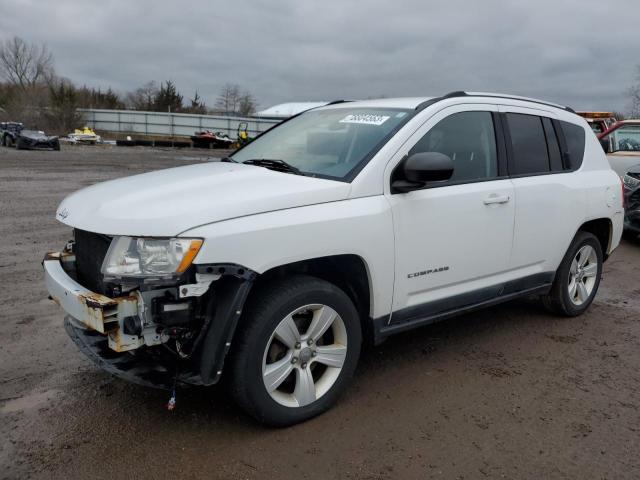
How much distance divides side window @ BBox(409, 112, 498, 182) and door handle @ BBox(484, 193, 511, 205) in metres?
0.16

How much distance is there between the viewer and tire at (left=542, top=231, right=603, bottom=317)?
15.3 feet

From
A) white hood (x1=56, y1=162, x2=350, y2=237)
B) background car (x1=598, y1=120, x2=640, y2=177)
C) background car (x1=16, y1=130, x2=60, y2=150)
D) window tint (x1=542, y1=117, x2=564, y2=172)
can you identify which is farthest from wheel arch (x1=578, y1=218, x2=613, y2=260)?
background car (x1=16, y1=130, x2=60, y2=150)

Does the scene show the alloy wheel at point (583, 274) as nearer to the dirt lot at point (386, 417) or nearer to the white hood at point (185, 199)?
the dirt lot at point (386, 417)

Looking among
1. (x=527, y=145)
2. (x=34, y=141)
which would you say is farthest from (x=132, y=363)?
(x=34, y=141)

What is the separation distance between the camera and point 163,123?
5109 cm

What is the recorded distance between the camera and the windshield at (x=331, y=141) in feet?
10.8

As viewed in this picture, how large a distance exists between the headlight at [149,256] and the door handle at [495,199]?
2094mm

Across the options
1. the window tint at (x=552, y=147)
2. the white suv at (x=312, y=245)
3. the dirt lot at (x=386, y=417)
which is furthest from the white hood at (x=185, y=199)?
the window tint at (x=552, y=147)

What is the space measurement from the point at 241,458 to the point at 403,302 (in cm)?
132

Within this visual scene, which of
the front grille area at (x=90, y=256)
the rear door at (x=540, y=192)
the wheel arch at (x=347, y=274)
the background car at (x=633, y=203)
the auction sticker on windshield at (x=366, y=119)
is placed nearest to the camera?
the front grille area at (x=90, y=256)

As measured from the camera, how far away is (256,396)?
2.77 m

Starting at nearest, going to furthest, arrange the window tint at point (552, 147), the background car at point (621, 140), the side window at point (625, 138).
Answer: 1. the window tint at point (552, 147)
2. the background car at point (621, 140)
3. the side window at point (625, 138)

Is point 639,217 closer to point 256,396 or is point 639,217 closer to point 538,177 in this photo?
point 538,177

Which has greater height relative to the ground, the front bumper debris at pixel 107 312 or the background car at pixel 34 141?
the background car at pixel 34 141
